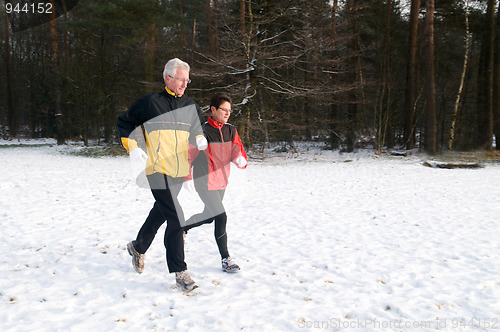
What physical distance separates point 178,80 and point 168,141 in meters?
0.54

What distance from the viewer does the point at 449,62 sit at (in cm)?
2189

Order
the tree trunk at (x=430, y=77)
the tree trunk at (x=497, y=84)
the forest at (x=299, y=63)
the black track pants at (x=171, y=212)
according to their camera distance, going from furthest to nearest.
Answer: the tree trunk at (x=497, y=84) → the forest at (x=299, y=63) → the tree trunk at (x=430, y=77) → the black track pants at (x=171, y=212)

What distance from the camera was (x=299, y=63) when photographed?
58.3 feet

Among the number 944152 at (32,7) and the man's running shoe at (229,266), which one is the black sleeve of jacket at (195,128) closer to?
the man's running shoe at (229,266)

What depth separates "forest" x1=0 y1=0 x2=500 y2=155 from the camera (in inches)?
614

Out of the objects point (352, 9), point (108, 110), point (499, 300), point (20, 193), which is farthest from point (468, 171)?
point (108, 110)

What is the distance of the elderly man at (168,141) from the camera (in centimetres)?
293

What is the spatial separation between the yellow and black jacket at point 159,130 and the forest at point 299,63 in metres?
12.1

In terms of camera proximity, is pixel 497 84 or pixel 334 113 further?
pixel 334 113

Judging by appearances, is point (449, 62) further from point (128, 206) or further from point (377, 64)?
point (128, 206)

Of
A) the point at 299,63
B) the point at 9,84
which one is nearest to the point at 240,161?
the point at 299,63

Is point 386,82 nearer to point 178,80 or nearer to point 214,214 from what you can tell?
point 214,214

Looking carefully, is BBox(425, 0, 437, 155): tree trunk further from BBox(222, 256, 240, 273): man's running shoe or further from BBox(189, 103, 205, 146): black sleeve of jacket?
BBox(189, 103, 205, 146): black sleeve of jacket

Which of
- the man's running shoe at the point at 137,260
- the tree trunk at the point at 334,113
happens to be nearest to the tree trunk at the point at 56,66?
the tree trunk at the point at 334,113
